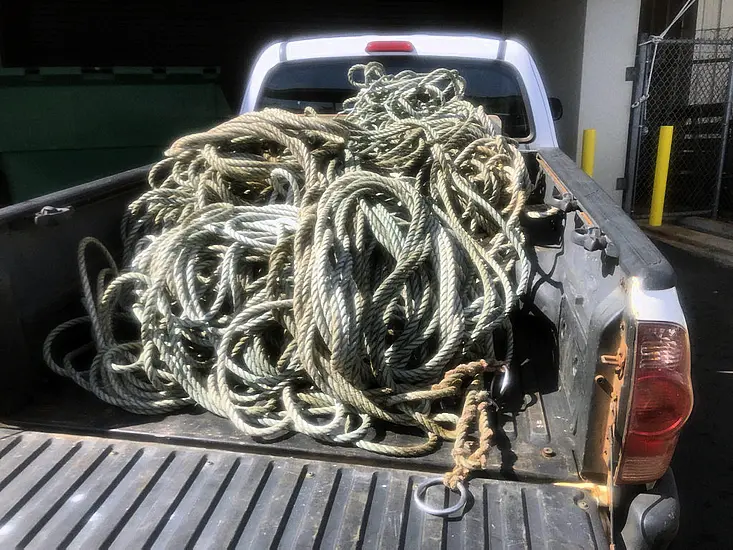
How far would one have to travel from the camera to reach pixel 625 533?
4.97 feet

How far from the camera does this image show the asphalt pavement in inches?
101

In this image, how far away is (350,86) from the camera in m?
3.57

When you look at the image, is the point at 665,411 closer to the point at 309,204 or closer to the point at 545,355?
the point at 545,355

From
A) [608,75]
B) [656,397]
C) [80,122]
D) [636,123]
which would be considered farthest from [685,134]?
[656,397]

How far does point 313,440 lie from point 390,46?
2.42 meters

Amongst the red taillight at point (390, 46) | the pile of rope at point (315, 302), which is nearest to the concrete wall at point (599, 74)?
the red taillight at point (390, 46)

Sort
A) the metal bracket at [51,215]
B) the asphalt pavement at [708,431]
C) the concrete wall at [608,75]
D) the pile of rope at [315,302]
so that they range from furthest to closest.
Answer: the concrete wall at [608,75] → the asphalt pavement at [708,431] → the metal bracket at [51,215] → the pile of rope at [315,302]

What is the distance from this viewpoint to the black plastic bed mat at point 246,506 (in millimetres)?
1383

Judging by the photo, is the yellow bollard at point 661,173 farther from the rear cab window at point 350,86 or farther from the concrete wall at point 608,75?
the rear cab window at point 350,86

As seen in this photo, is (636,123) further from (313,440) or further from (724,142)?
(313,440)

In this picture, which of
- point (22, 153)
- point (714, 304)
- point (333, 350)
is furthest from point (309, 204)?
point (22, 153)

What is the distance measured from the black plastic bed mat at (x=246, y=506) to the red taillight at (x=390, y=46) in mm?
2473

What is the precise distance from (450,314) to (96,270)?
1417mm

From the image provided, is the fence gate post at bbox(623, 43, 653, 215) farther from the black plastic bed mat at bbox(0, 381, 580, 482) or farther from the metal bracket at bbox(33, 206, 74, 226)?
the metal bracket at bbox(33, 206, 74, 226)
